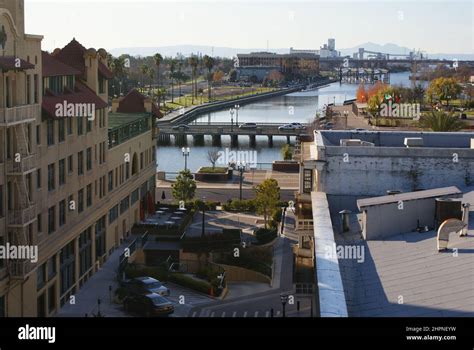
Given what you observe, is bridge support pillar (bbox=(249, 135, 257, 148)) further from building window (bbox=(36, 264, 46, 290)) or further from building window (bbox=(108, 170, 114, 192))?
building window (bbox=(36, 264, 46, 290))

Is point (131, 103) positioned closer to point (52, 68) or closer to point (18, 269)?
point (52, 68)

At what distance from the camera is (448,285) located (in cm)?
1170

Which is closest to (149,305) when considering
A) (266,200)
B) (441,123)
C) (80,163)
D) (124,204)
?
(80,163)

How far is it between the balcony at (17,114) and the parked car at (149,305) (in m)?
7.05

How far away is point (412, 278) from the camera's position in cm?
1263

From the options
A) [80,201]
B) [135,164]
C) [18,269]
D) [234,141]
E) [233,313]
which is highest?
[135,164]

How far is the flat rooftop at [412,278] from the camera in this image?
1105 cm

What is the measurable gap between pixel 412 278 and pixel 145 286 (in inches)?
668

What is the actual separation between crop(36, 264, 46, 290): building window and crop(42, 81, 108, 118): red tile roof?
5046mm

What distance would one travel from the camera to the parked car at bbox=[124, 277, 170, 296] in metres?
28.1

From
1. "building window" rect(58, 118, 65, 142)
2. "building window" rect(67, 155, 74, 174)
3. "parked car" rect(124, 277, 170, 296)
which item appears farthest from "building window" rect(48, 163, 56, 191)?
"parked car" rect(124, 277, 170, 296)

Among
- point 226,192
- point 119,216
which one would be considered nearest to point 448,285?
point 119,216

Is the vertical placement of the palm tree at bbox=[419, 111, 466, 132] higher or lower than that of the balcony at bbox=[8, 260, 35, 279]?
higher
